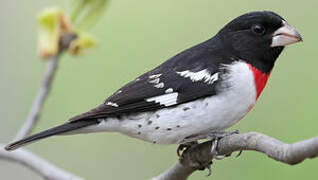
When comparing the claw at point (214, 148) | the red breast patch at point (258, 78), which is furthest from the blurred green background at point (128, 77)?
the claw at point (214, 148)

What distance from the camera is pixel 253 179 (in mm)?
3738

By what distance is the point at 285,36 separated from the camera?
3250mm

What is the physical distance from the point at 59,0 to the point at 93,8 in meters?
1.91

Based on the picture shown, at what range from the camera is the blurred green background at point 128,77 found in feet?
13.1

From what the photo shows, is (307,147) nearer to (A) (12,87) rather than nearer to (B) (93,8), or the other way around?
(B) (93,8)

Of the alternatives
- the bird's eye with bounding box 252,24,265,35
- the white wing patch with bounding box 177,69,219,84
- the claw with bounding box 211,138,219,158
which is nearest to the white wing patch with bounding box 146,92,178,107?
the white wing patch with bounding box 177,69,219,84

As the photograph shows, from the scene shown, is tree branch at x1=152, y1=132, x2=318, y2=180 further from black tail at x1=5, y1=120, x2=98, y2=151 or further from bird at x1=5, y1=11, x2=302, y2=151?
black tail at x1=5, y1=120, x2=98, y2=151

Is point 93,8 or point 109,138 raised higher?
point 93,8

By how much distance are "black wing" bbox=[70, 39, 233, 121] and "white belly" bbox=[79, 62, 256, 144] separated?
0.04 m

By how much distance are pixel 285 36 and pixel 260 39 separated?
0.48 feet

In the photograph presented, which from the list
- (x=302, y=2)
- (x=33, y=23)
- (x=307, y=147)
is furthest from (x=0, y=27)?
(x=307, y=147)

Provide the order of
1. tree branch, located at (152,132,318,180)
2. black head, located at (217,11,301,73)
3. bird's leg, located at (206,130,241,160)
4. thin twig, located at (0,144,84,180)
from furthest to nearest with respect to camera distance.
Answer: thin twig, located at (0,144,84,180), black head, located at (217,11,301,73), bird's leg, located at (206,130,241,160), tree branch, located at (152,132,318,180)

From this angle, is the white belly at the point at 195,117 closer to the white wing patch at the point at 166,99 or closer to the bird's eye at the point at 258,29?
the white wing patch at the point at 166,99

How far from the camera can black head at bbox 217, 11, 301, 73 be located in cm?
329
